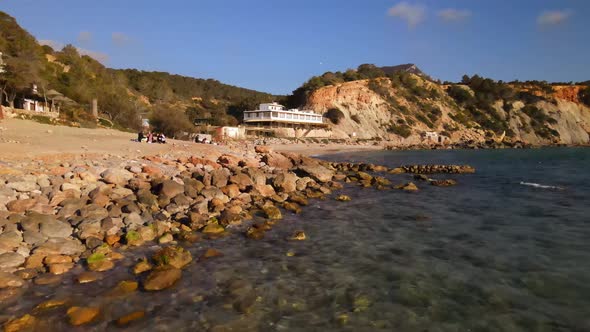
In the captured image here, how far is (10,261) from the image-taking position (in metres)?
7.29

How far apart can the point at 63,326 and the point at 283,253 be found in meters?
4.84

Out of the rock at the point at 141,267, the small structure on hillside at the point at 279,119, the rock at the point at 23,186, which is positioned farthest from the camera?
the small structure on hillside at the point at 279,119

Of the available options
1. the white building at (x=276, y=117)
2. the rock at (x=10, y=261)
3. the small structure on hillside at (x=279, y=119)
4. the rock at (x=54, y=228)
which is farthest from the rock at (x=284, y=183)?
the white building at (x=276, y=117)

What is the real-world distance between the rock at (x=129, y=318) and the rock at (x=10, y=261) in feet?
10.3

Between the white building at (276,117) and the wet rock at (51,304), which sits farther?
the white building at (276,117)

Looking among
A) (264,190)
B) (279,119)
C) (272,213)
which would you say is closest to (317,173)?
(264,190)

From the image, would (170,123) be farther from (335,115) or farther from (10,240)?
(10,240)

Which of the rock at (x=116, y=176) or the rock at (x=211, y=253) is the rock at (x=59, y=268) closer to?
the rock at (x=211, y=253)

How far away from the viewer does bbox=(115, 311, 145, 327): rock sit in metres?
5.74

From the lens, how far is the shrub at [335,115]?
78.8 m

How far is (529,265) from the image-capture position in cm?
846

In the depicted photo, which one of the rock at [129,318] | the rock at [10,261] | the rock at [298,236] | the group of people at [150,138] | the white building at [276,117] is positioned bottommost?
the rock at [129,318]

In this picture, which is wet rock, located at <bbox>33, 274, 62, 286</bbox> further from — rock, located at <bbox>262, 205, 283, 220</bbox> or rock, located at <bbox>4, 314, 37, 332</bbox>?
rock, located at <bbox>262, 205, 283, 220</bbox>

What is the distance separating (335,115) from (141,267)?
7367 cm
